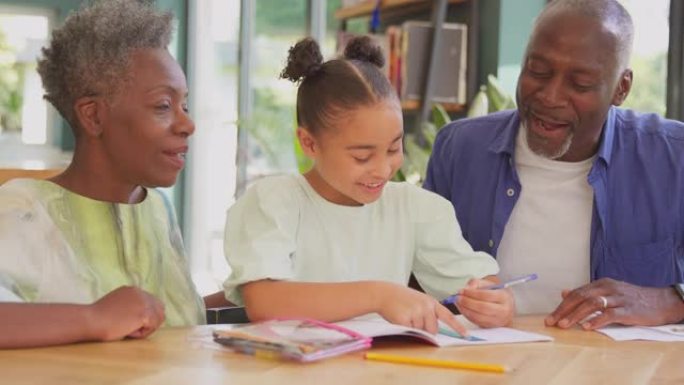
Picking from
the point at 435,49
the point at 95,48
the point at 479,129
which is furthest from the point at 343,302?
the point at 435,49

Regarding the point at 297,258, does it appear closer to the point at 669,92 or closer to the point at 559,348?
the point at 559,348

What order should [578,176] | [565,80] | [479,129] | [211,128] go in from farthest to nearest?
1. [211,128]
2. [479,129]
3. [578,176]
4. [565,80]

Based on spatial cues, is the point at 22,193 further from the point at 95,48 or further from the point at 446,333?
the point at 446,333

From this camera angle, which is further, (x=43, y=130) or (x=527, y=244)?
(x=43, y=130)

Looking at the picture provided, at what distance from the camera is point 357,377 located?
4.34 feet

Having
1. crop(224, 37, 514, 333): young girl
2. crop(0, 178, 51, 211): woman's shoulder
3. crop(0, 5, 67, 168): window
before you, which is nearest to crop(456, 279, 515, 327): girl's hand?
crop(224, 37, 514, 333): young girl

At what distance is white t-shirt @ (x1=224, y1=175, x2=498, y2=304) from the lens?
1.77 m

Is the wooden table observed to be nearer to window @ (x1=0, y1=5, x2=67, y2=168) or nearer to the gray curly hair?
the gray curly hair

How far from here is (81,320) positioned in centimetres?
147

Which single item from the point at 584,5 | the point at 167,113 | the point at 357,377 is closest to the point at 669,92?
the point at 584,5

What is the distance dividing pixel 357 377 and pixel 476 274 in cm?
69

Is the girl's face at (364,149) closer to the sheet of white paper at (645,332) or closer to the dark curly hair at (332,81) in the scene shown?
the dark curly hair at (332,81)

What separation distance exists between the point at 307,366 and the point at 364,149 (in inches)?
21.3

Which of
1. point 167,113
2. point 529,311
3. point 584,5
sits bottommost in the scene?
point 529,311
